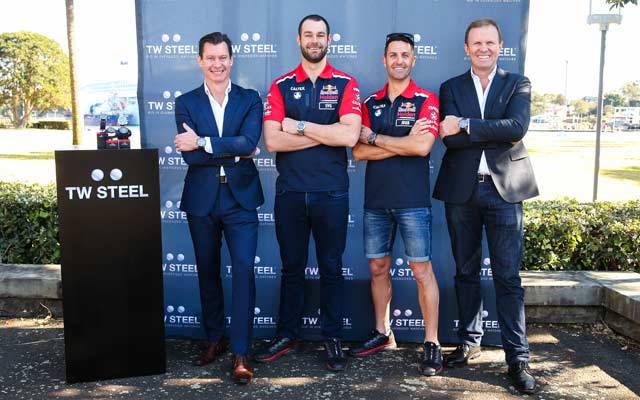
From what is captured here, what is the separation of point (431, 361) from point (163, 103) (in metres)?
2.55

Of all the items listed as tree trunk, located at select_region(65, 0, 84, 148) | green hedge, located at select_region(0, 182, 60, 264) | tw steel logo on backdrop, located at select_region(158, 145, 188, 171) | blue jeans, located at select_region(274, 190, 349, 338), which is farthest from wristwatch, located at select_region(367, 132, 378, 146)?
tree trunk, located at select_region(65, 0, 84, 148)

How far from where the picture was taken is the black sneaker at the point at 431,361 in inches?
141

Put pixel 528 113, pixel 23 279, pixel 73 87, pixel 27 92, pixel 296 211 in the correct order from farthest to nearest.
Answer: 1. pixel 27 92
2. pixel 73 87
3. pixel 23 279
4. pixel 296 211
5. pixel 528 113

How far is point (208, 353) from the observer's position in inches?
147

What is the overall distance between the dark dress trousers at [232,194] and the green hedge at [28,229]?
6.64 ft

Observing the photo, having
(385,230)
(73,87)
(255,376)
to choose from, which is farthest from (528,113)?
(73,87)

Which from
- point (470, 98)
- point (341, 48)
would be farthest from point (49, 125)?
point (470, 98)

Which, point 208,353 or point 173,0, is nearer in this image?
point 208,353

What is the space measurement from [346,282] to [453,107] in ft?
4.93

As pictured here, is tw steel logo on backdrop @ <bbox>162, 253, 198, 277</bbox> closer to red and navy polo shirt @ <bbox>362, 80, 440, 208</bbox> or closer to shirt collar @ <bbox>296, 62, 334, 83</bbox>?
red and navy polo shirt @ <bbox>362, 80, 440, 208</bbox>

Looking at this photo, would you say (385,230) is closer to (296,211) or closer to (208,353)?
(296,211)

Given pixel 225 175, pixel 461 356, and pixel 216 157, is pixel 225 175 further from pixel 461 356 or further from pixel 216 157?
pixel 461 356

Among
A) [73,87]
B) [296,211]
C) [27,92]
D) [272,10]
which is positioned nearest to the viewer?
[296,211]

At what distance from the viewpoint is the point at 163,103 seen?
415 centimetres
